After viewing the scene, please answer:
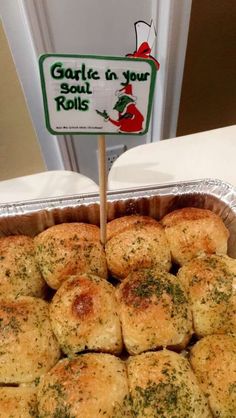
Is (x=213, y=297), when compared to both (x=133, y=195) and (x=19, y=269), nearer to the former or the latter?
(x=133, y=195)

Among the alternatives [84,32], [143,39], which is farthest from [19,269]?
[143,39]

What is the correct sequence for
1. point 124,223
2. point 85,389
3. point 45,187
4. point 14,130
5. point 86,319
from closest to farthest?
1. point 85,389
2. point 86,319
3. point 124,223
4. point 45,187
5. point 14,130

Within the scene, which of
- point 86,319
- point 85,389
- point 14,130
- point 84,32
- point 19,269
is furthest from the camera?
point 14,130

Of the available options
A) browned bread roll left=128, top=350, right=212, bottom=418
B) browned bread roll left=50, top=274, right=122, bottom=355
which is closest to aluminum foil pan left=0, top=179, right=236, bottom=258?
browned bread roll left=50, top=274, right=122, bottom=355

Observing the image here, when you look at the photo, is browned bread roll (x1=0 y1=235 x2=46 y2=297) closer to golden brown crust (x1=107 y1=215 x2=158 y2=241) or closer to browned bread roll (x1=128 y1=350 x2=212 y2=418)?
golden brown crust (x1=107 y1=215 x2=158 y2=241)

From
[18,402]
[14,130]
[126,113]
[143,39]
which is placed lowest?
[14,130]

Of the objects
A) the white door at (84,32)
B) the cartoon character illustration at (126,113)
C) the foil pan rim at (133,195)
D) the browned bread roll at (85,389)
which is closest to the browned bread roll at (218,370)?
the browned bread roll at (85,389)
